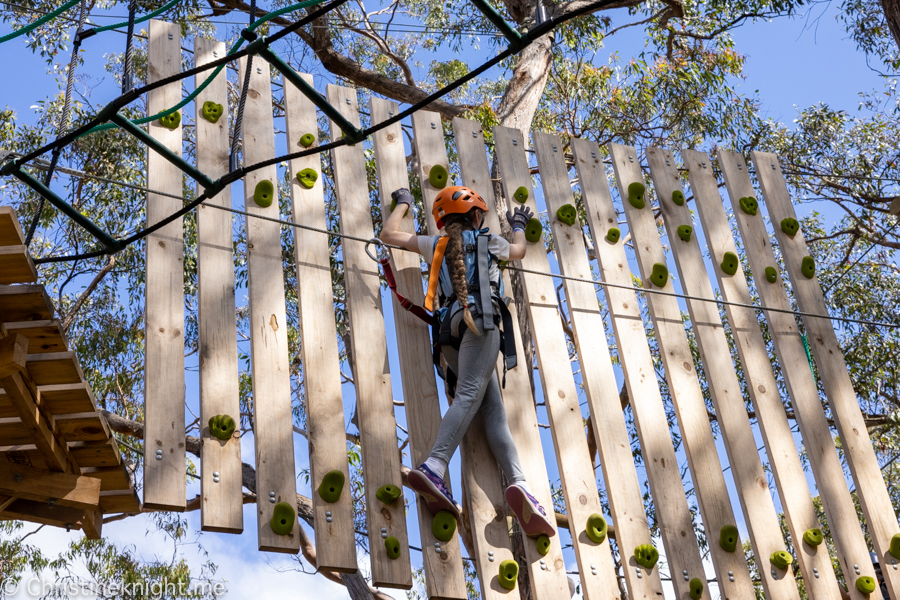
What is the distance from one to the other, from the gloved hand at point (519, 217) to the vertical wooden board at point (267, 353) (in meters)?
1.32

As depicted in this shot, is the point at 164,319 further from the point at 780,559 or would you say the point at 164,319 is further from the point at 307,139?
the point at 780,559

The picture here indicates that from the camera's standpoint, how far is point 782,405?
5.50 metres

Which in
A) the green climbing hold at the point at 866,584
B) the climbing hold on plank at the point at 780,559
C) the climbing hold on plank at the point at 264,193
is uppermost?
the climbing hold on plank at the point at 264,193

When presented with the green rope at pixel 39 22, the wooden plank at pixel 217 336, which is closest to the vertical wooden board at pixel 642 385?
the wooden plank at pixel 217 336

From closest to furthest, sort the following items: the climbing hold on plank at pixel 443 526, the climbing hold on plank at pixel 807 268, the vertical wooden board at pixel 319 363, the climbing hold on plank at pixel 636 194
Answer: the vertical wooden board at pixel 319 363
the climbing hold on plank at pixel 443 526
the climbing hold on plank at pixel 636 194
the climbing hold on plank at pixel 807 268

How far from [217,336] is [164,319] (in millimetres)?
262

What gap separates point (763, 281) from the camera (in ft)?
19.3

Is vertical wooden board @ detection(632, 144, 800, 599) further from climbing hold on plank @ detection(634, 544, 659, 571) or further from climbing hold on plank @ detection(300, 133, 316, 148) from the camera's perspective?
climbing hold on plank @ detection(300, 133, 316, 148)

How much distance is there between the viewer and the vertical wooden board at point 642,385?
4.84 m

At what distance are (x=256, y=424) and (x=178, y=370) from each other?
1.48 feet

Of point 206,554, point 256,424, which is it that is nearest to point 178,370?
point 256,424

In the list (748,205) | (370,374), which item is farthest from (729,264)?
(370,374)

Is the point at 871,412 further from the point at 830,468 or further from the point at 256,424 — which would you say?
the point at 256,424

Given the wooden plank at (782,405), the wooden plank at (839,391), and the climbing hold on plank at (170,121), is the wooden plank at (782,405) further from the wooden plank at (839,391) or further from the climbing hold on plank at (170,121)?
the climbing hold on plank at (170,121)
